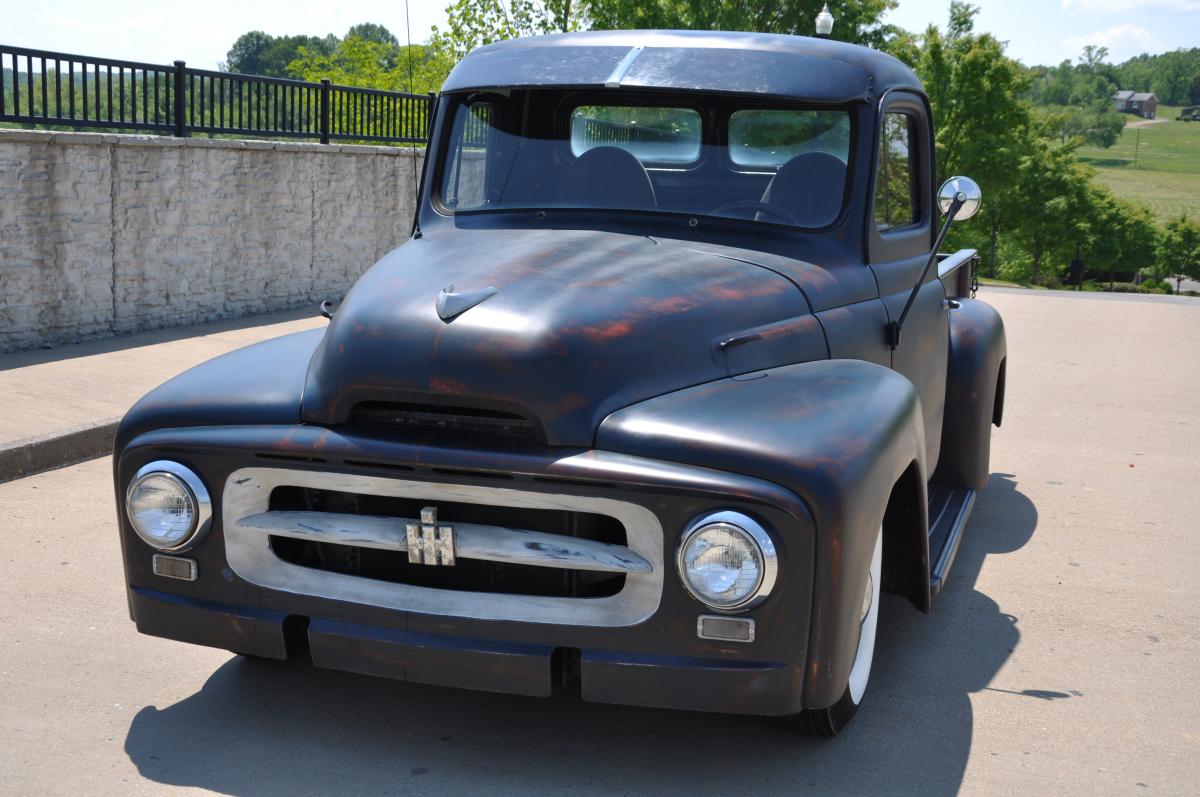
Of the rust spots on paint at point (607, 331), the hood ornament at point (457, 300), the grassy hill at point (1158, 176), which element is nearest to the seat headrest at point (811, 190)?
the rust spots on paint at point (607, 331)

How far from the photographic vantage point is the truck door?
432 cm

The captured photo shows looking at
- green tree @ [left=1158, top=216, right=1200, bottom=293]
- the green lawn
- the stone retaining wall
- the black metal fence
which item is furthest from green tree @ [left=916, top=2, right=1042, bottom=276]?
the green lawn

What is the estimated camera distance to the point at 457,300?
3246mm

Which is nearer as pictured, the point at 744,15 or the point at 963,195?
the point at 963,195

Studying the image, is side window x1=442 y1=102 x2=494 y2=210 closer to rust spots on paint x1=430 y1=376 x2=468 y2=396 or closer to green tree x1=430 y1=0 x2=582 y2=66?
rust spots on paint x1=430 y1=376 x2=468 y2=396

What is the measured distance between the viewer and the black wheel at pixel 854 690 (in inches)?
133

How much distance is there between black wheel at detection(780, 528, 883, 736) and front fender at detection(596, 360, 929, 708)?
0.79 feet

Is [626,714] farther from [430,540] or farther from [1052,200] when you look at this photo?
[1052,200]

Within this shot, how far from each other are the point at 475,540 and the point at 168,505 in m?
0.83

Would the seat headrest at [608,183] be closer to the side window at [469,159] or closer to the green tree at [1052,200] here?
the side window at [469,159]

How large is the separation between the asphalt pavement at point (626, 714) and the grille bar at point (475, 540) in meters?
0.59

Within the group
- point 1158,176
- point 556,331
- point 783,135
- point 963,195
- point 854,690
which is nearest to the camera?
point 556,331

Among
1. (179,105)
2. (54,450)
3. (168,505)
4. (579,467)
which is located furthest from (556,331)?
(179,105)

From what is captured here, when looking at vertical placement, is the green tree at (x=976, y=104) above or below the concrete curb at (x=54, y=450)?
above
